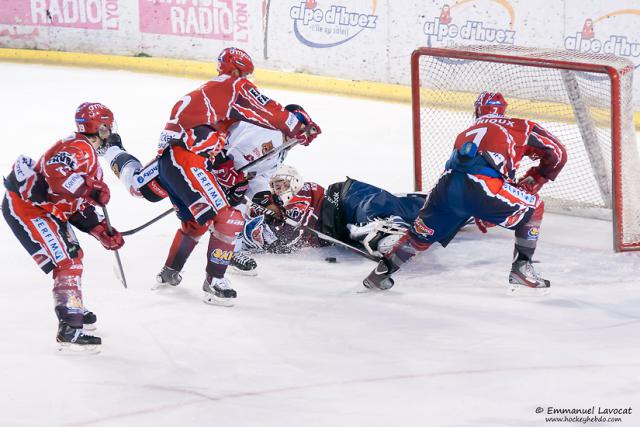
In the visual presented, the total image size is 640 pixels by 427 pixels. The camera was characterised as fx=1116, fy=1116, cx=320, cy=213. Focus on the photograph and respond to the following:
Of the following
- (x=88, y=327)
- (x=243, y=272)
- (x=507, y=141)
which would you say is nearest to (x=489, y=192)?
(x=507, y=141)

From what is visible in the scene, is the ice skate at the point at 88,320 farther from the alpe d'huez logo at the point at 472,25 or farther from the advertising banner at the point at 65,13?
the advertising banner at the point at 65,13

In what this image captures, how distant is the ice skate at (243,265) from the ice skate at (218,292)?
16.9 inches

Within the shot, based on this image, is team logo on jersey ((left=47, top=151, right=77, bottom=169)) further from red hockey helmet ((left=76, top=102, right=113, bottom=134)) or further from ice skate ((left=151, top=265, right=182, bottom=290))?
ice skate ((left=151, top=265, right=182, bottom=290))

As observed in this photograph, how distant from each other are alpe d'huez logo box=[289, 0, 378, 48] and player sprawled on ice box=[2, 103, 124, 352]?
4.94 meters

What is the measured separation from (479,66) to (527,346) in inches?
101

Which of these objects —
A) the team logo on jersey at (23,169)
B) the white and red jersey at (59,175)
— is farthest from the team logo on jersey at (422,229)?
the team logo on jersey at (23,169)

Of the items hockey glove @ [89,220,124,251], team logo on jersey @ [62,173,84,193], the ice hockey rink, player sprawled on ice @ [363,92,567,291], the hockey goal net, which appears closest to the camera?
the ice hockey rink

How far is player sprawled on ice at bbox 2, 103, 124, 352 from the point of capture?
165 inches

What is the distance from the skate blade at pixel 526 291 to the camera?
16.1ft

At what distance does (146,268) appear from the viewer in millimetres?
5477

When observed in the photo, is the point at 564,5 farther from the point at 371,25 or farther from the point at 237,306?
the point at 237,306

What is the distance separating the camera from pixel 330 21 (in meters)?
9.15

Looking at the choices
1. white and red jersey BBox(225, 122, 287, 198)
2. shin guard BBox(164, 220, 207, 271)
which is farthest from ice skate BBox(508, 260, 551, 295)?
shin guard BBox(164, 220, 207, 271)

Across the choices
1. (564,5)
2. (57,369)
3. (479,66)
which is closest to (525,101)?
(479,66)
